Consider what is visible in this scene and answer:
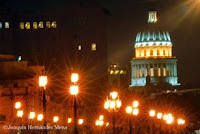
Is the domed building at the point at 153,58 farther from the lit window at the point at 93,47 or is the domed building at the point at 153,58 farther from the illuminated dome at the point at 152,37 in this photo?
the lit window at the point at 93,47

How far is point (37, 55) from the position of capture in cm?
8438

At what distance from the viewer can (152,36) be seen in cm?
18212

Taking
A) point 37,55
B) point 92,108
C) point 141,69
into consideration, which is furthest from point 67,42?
point 141,69

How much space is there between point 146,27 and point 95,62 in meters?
107

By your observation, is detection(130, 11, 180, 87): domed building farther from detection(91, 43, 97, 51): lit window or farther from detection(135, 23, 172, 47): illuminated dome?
detection(91, 43, 97, 51): lit window

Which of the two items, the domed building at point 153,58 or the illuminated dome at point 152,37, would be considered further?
the illuminated dome at point 152,37

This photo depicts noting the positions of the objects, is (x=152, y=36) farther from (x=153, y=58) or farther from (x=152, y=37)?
(x=153, y=58)

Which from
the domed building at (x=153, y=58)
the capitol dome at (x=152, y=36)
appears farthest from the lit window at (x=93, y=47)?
→ the capitol dome at (x=152, y=36)

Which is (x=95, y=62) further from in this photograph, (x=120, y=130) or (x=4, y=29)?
(x=120, y=130)

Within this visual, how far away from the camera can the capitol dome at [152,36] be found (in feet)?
598

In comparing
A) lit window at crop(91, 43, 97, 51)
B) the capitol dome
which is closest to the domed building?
the capitol dome

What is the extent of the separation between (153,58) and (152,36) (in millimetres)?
7953

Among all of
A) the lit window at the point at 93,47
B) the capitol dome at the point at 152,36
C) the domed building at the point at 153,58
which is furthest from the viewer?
the capitol dome at the point at 152,36

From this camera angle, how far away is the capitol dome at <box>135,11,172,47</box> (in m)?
182
